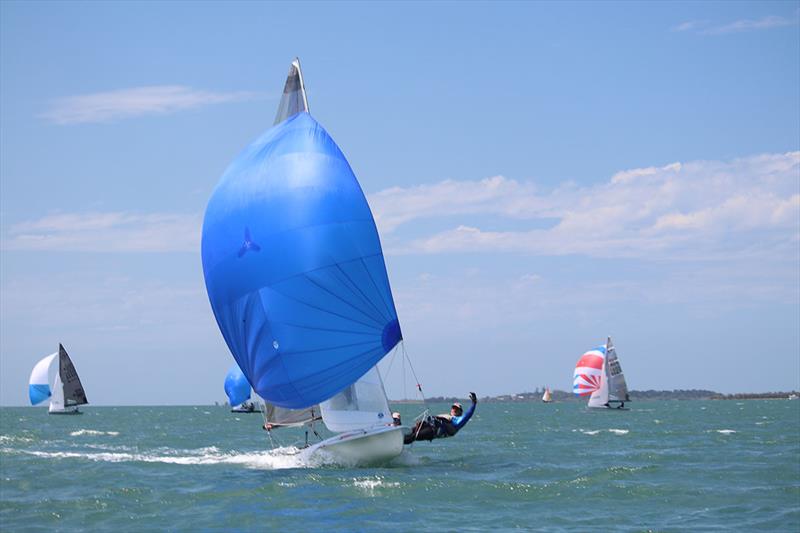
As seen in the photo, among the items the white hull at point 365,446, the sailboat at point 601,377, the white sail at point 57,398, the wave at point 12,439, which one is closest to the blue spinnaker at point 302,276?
the white hull at point 365,446

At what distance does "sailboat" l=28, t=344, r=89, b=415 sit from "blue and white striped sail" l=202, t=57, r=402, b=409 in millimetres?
68312

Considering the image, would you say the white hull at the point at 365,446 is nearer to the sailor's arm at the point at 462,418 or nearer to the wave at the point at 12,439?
the sailor's arm at the point at 462,418

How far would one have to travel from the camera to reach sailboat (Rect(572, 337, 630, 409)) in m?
89.8

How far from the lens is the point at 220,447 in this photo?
42719 mm

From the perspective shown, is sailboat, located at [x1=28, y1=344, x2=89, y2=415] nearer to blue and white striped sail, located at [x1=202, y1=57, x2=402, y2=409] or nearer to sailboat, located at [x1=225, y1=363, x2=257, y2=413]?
sailboat, located at [x1=225, y1=363, x2=257, y2=413]

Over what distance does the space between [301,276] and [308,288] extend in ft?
1.14

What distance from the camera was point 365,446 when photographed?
27.5 m

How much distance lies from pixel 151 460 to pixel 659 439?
72.8 feet

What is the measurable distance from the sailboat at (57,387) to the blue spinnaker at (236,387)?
923 inches

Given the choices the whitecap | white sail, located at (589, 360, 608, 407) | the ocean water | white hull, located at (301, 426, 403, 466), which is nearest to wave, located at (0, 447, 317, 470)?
the ocean water

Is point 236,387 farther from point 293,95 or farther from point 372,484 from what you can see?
point 372,484

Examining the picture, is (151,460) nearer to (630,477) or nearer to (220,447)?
(220,447)

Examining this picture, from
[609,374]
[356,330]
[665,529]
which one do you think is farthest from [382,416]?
[609,374]

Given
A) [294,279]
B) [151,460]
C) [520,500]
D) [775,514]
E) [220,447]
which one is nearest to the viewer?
[775,514]
